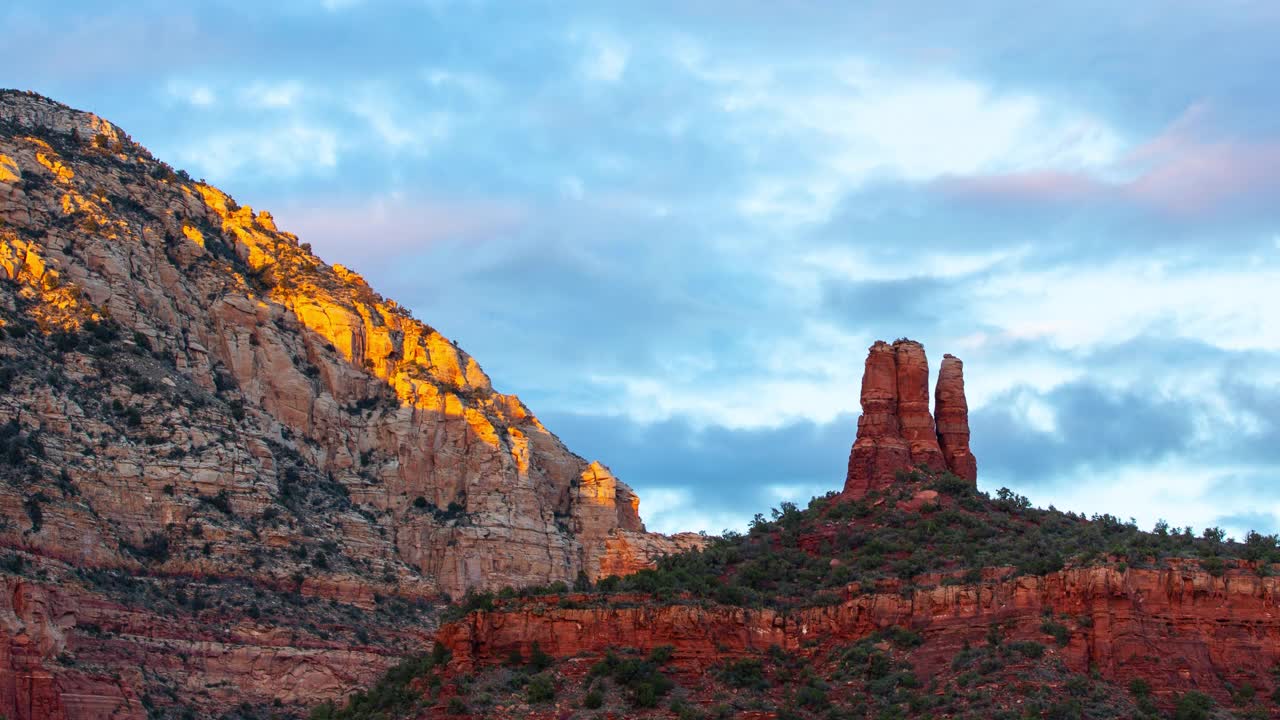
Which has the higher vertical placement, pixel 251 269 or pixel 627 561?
pixel 251 269

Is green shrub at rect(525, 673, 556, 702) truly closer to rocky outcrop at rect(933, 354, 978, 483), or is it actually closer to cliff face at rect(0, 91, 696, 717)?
rocky outcrop at rect(933, 354, 978, 483)

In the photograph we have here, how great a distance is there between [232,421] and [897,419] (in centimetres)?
5326

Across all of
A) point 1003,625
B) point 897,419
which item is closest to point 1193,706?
point 1003,625

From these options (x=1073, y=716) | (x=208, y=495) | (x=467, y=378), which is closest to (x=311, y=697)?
(x=208, y=495)

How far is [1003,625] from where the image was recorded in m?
87.4

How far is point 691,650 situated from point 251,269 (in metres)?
77.1

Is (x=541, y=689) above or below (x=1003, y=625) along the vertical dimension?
below

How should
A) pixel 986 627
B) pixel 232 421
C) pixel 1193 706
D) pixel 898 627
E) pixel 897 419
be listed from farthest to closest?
pixel 232 421, pixel 897 419, pixel 898 627, pixel 986 627, pixel 1193 706

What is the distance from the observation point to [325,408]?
155 m

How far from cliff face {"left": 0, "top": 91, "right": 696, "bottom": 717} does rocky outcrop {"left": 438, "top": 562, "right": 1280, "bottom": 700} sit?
105 feet

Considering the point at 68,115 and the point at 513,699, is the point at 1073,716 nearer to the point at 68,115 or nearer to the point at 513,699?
the point at 513,699

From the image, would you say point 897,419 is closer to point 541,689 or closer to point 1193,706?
point 541,689

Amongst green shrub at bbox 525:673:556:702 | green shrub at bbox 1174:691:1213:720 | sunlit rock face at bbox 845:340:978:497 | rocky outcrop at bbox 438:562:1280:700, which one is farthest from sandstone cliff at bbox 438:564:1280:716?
sunlit rock face at bbox 845:340:978:497

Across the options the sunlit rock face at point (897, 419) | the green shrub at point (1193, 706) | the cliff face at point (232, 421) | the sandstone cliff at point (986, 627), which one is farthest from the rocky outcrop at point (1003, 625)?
the cliff face at point (232, 421)
